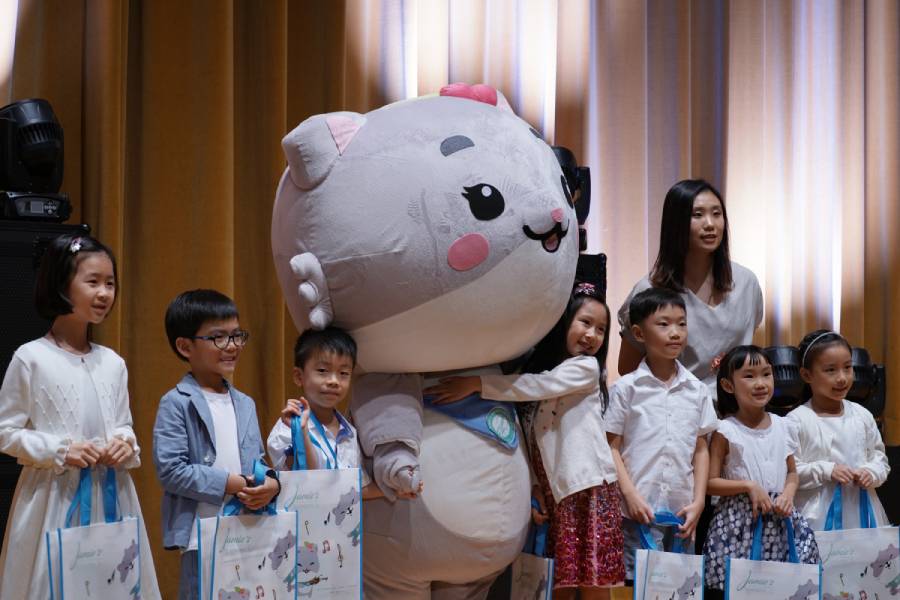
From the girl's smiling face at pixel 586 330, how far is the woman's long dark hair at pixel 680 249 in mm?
478

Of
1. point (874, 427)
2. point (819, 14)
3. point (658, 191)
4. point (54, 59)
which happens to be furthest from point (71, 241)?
point (819, 14)

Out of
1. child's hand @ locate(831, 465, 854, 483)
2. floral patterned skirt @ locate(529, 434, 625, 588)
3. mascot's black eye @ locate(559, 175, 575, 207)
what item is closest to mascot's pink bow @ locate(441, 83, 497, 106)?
mascot's black eye @ locate(559, 175, 575, 207)

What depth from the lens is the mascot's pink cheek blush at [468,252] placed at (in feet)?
8.29

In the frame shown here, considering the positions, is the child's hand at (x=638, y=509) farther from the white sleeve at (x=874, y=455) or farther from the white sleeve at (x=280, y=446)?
the white sleeve at (x=280, y=446)

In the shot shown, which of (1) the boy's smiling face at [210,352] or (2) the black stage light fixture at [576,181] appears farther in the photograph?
(2) the black stage light fixture at [576,181]

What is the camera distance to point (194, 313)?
2.47 m

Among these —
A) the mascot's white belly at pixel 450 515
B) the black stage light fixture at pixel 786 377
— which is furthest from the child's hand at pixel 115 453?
the black stage light fixture at pixel 786 377

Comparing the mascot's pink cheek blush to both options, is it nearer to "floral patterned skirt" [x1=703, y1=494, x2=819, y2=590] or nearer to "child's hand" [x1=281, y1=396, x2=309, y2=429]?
"child's hand" [x1=281, y1=396, x2=309, y2=429]

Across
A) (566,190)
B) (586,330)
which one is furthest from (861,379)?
(566,190)

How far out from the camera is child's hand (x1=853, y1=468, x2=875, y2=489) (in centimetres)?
308

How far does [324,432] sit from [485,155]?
0.74 metres

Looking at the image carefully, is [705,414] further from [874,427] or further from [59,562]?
[59,562]

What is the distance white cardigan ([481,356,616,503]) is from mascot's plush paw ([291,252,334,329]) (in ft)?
1.42

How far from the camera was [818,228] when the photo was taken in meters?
5.04
